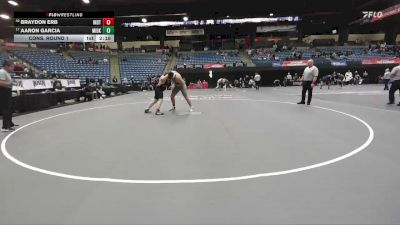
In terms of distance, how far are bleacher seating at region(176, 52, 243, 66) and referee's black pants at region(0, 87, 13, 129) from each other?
34.4 metres

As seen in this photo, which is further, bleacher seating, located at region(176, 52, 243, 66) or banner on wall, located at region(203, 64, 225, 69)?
bleacher seating, located at region(176, 52, 243, 66)

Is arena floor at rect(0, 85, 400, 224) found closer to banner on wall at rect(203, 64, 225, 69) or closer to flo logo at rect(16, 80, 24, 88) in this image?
flo logo at rect(16, 80, 24, 88)

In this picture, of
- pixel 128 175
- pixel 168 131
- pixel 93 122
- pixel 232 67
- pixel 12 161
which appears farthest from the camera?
pixel 232 67

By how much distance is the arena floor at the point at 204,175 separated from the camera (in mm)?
3016

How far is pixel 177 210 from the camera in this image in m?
3.10

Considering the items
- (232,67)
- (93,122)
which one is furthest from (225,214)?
(232,67)

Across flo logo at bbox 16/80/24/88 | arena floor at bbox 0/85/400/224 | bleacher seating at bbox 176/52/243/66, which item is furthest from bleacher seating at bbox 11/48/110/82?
arena floor at bbox 0/85/400/224

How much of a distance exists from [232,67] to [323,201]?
3604 centimetres

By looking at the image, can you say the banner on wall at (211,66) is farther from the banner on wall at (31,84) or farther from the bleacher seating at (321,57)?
the banner on wall at (31,84)

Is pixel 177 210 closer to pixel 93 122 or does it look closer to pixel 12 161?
pixel 12 161

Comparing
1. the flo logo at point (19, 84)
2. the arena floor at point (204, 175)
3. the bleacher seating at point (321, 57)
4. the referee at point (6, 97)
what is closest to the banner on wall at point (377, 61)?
the bleacher seating at point (321, 57)

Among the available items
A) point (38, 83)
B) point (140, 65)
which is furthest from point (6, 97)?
point (140, 65)

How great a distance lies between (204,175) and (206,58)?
40542mm
